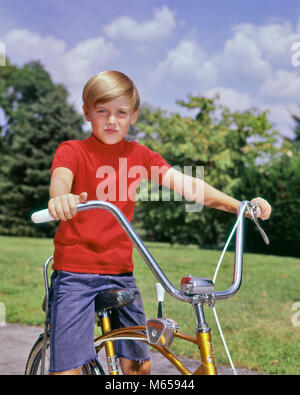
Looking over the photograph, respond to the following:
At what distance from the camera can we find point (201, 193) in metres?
2.02

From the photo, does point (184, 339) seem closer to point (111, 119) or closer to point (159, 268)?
point (159, 268)

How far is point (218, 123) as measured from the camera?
58.6ft

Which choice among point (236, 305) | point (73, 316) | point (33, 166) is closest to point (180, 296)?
point (73, 316)

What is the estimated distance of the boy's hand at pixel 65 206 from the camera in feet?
4.87

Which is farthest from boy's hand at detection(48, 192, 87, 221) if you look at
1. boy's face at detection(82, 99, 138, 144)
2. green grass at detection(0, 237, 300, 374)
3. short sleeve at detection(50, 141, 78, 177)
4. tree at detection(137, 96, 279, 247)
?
tree at detection(137, 96, 279, 247)

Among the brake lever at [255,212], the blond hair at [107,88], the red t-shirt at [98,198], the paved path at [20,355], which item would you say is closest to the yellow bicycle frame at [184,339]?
the red t-shirt at [98,198]

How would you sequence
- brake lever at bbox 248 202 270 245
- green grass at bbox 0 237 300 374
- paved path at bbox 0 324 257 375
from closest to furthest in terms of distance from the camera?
brake lever at bbox 248 202 270 245
paved path at bbox 0 324 257 375
green grass at bbox 0 237 300 374

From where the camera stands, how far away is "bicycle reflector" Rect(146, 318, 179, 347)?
151cm

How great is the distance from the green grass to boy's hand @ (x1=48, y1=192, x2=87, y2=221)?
126 inches

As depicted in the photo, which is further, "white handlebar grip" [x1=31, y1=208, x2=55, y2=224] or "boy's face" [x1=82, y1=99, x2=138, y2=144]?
"boy's face" [x1=82, y1=99, x2=138, y2=144]

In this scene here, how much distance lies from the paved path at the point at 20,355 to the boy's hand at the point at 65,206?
278cm

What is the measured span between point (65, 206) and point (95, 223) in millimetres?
537

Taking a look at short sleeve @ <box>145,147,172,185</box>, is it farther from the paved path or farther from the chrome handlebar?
the paved path

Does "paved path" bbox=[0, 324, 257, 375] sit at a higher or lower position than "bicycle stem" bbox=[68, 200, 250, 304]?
lower
